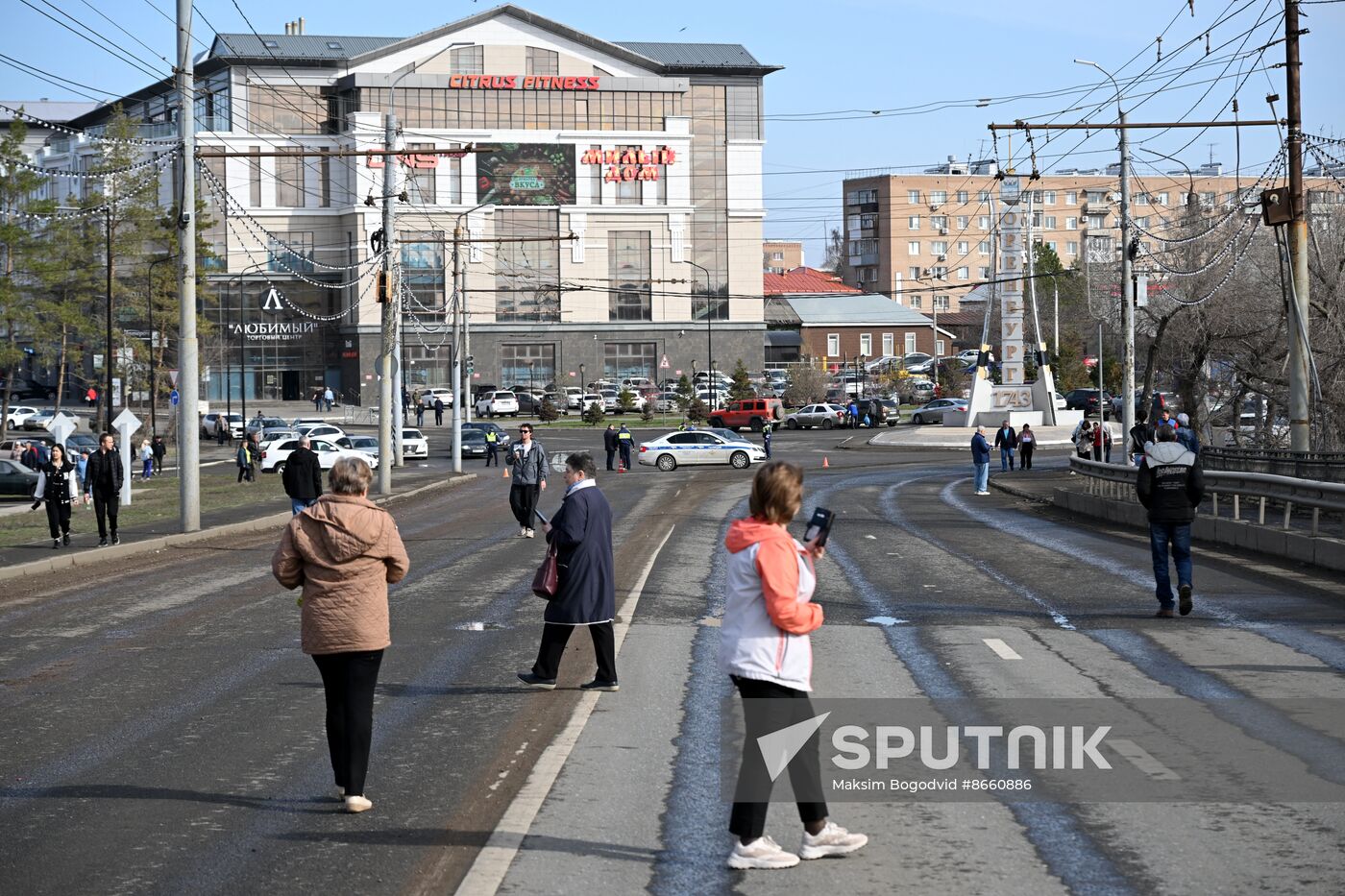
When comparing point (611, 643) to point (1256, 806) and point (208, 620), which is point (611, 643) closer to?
point (1256, 806)

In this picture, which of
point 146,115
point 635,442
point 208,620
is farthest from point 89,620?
point 146,115

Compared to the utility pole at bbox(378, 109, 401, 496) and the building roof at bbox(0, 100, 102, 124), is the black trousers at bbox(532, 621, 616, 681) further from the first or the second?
the building roof at bbox(0, 100, 102, 124)

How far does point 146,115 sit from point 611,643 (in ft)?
Result: 356

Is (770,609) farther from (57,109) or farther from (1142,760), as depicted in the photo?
(57,109)

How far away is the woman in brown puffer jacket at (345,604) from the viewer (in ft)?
24.0

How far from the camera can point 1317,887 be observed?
5.89m

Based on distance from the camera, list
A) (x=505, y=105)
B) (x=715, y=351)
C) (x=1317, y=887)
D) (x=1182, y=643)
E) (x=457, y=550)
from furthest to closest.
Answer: (x=715, y=351) → (x=505, y=105) → (x=457, y=550) → (x=1182, y=643) → (x=1317, y=887)

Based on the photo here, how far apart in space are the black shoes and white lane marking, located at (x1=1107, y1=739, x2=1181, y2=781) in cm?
392

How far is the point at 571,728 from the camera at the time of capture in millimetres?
9312

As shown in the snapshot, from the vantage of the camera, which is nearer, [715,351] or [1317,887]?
Answer: [1317,887]

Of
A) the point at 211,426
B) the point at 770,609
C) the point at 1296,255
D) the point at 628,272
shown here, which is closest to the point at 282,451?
the point at 211,426

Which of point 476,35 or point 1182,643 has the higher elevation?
point 476,35

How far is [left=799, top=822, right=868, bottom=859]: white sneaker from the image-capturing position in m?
6.38

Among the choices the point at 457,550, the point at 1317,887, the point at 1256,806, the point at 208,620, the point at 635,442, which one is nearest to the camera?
the point at 1317,887
